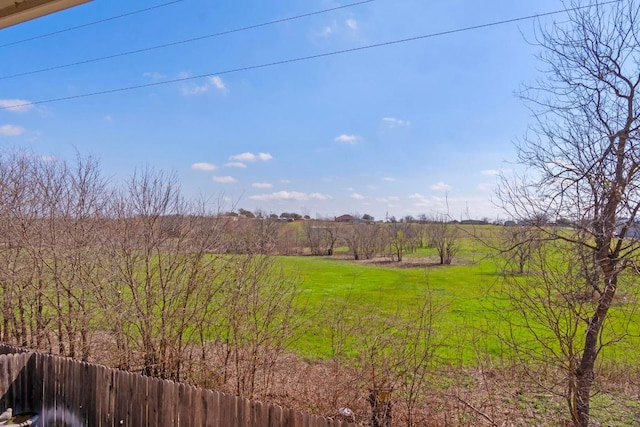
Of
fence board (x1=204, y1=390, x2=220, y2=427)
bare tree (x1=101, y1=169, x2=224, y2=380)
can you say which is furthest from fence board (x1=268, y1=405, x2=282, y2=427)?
bare tree (x1=101, y1=169, x2=224, y2=380)

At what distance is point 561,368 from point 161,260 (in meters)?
5.05

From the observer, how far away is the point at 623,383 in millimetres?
3451

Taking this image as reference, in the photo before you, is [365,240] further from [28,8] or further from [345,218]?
[28,8]

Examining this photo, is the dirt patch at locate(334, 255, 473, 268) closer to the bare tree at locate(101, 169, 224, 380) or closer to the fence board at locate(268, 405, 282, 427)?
the bare tree at locate(101, 169, 224, 380)

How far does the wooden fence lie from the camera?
261cm

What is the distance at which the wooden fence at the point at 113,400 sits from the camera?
2605mm

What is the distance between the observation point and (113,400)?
3189 mm

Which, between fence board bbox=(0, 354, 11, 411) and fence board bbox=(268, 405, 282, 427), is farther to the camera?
fence board bbox=(0, 354, 11, 411)

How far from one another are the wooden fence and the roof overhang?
2980 millimetres

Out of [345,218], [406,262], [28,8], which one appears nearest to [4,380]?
[28,8]

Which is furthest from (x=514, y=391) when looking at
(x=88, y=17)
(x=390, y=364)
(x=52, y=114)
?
(x=52, y=114)

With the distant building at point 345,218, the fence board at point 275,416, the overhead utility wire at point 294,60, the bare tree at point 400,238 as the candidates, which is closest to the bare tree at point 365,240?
the bare tree at point 400,238

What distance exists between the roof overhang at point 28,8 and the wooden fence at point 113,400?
2980 mm

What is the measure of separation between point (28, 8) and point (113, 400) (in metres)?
3.27
